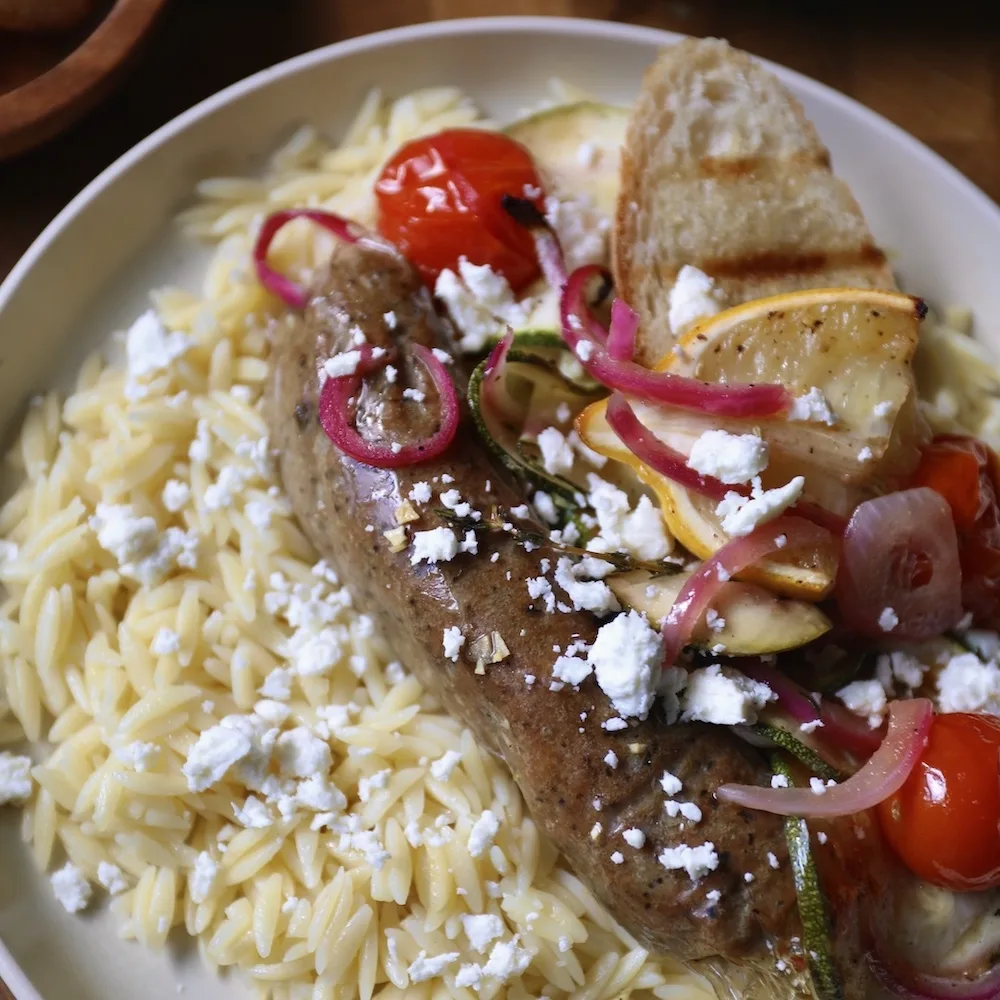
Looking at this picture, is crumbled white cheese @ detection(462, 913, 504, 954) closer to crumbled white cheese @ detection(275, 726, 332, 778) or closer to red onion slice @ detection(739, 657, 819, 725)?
crumbled white cheese @ detection(275, 726, 332, 778)

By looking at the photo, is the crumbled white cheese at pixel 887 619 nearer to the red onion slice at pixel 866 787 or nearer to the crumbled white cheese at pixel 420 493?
the red onion slice at pixel 866 787

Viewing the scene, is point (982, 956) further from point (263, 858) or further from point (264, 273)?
point (264, 273)

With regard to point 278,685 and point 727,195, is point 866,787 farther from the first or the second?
point 727,195

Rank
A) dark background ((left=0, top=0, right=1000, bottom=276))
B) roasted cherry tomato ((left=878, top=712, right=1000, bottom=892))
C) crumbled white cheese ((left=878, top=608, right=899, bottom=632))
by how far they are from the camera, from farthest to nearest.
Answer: dark background ((left=0, top=0, right=1000, bottom=276)), crumbled white cheese ((left=878, top=608, right=899, bottom=632)), roasted cherry tomato ((left=878, top=712, right=1000, bottom=892))

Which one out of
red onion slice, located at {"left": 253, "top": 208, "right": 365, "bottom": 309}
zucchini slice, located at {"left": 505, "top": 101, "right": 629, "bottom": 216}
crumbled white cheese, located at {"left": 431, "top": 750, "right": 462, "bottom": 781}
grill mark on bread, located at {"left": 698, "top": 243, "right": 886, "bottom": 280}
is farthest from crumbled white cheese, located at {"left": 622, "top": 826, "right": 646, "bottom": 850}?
zucchini slice, located at {"left": 505, "top": 101, "right": 629, "bottom": 216}

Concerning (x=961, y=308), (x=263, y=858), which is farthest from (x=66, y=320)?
(x=961, y=308)

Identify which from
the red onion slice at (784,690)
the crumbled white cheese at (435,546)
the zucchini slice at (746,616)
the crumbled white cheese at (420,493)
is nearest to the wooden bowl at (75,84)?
the crumbled white cheese at (420,493)
